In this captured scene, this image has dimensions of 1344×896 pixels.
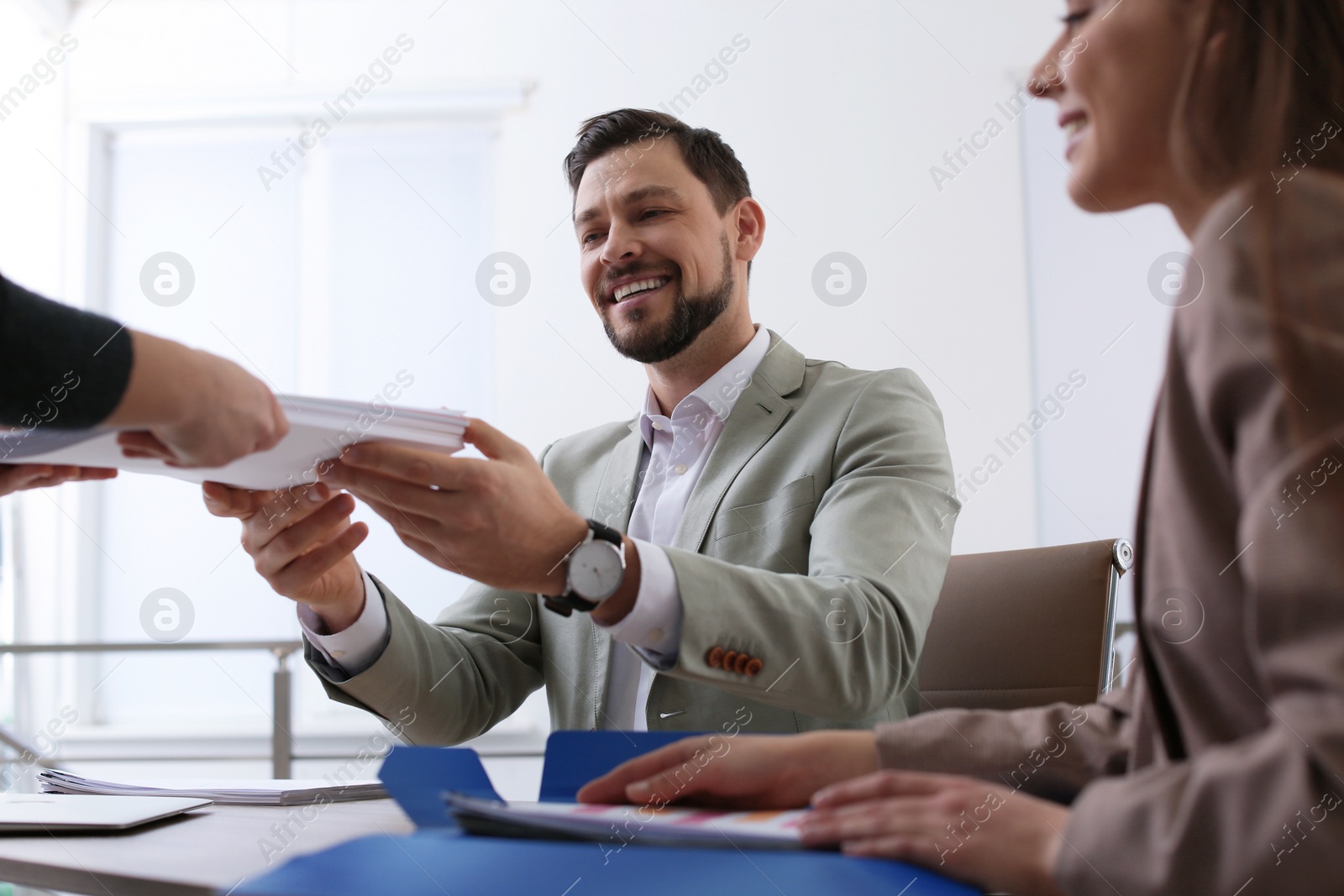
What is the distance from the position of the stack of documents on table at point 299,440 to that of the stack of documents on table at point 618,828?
0.34 meters

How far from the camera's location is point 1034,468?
13.4ft

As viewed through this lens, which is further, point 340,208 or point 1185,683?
point 340,208

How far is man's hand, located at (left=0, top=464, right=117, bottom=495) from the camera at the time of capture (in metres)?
0.94

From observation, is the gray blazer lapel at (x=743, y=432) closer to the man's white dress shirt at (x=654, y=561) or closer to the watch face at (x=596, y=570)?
the man's white dress shirt at (x=654, y=561)

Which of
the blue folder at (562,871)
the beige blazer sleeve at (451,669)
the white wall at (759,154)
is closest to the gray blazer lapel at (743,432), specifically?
the beige blazer sleeve at (451,669)

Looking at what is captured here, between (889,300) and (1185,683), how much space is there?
372 centimetres

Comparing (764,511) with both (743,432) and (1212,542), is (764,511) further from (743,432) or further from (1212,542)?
(1212,542)

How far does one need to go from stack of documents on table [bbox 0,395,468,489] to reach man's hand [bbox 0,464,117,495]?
28 millimetres

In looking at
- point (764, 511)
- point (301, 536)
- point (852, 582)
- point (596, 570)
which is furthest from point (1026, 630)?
point (301, 536)

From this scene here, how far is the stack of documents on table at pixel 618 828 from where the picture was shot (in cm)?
62

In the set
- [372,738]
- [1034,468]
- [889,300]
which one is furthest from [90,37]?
[1034,468]

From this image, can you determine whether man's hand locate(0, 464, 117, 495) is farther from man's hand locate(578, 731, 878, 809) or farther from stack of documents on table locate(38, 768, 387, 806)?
man's hand locate(578, 731, 878, 809)

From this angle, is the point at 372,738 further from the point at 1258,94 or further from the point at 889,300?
the point at 1258,94

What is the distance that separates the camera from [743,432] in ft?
5.42
